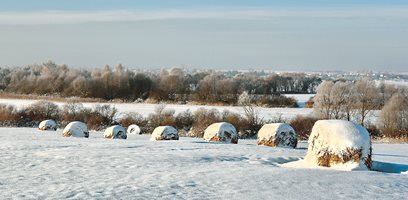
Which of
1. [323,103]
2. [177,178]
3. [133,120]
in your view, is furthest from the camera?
[323,103]

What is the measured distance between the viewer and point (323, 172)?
13.0m

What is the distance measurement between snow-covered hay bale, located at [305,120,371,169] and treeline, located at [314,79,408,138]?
32.4 metres

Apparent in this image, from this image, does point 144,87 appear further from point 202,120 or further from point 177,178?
point 177,178

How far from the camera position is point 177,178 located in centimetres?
1174

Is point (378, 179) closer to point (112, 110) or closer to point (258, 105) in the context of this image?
point (112, 110)

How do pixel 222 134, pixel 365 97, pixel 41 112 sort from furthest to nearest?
pixel 365 97 → pixel 41 112 → pixel 222 134

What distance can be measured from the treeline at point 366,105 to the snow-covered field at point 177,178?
32.7 meters

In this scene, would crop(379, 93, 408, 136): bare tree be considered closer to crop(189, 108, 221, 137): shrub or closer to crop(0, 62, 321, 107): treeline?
crop(189, 108, 221, 137): shrub

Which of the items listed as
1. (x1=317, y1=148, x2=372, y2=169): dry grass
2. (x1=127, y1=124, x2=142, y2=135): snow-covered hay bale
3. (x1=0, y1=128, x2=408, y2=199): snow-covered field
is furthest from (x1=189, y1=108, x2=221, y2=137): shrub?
(x1=317, y1=148, x2=372, y2=169): dry grass

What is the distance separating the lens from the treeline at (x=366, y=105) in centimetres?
4772

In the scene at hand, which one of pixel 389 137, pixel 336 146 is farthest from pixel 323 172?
pixel 389 137

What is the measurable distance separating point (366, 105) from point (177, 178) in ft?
163

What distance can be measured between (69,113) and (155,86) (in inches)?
1320

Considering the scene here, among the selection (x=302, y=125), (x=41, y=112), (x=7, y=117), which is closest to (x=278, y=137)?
(x=302, y=125)
